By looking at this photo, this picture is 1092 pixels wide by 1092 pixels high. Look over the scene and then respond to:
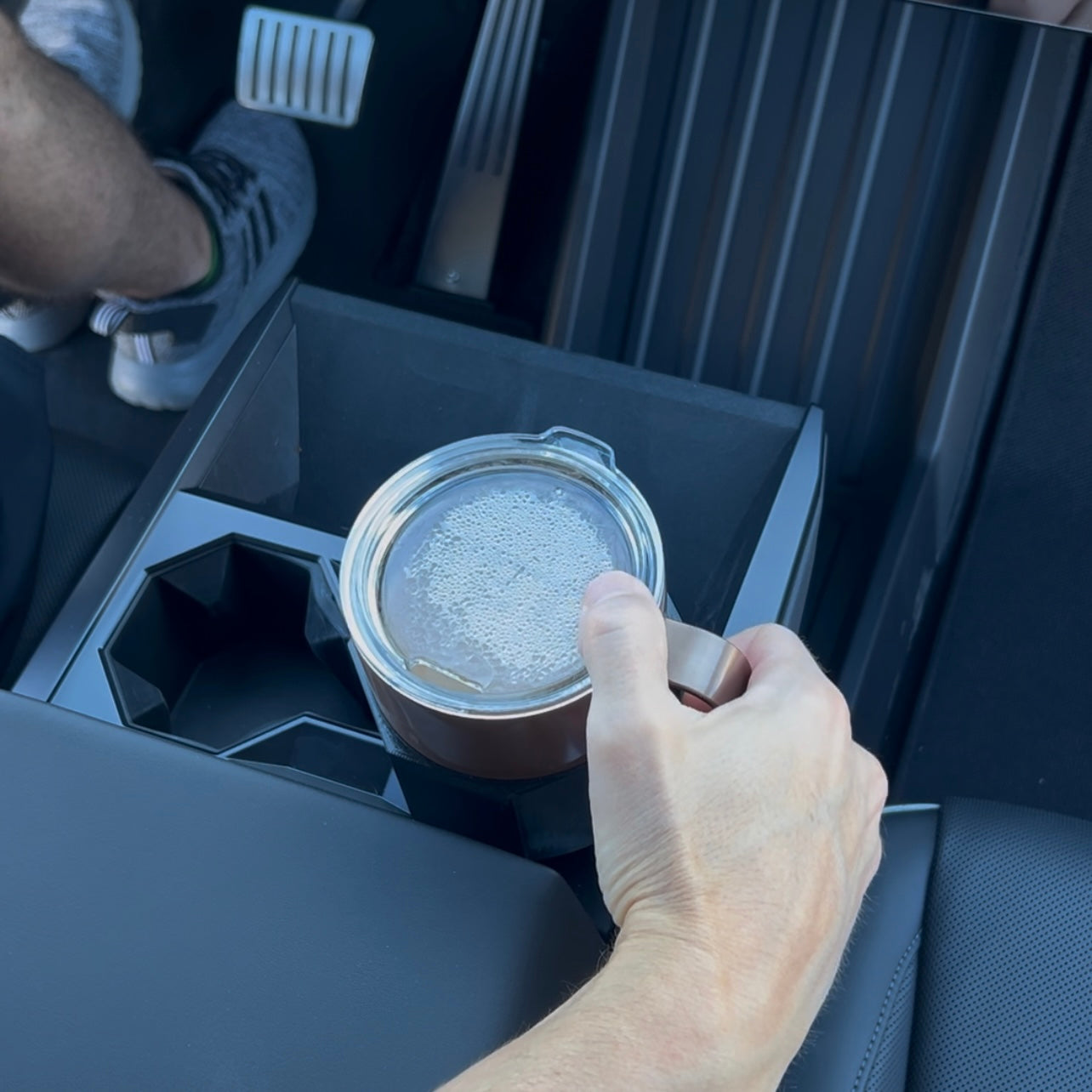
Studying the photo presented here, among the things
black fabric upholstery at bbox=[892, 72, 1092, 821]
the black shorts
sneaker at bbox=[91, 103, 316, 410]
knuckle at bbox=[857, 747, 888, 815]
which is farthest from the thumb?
sneaker at bbox=[91, 103, 316, 410]

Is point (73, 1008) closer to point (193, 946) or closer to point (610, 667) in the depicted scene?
point (193, 946)

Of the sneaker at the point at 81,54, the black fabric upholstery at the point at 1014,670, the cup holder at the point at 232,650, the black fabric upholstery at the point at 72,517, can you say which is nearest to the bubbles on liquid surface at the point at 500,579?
the cup holder at the point at 232,650

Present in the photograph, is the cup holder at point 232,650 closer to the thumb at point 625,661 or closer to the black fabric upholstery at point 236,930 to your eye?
the black fabric upholstery at point 236,930

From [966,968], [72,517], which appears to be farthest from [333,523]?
[966,968]

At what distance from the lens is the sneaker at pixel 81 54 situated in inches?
48.1

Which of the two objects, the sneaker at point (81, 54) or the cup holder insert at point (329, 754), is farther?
the sneaker at point (81, 54)

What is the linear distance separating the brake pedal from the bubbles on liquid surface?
709mm

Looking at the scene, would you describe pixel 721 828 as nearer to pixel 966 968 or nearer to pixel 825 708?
pixel 825 708

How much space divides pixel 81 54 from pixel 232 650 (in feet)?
2.87

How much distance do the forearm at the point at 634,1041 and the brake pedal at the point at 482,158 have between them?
35.4 inches

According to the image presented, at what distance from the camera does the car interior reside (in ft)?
1.44

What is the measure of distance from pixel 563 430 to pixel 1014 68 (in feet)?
2.03

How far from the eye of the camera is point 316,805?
47 centimetres

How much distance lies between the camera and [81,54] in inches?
48.0
